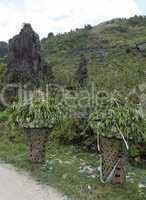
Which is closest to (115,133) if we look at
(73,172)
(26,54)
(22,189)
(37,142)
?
(73,172)

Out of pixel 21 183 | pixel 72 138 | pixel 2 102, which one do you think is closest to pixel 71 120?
pixel 72 138

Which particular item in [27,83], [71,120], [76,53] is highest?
[76,53]

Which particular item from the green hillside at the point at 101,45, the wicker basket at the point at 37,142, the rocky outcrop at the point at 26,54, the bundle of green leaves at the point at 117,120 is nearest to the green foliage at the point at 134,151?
the bundle of green leaves at the point at 117,120

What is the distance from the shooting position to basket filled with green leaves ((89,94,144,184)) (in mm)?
5820

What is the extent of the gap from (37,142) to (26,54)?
1129cm

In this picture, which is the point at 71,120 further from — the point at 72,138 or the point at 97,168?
the point at 97,168

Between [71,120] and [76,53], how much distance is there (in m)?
42.5

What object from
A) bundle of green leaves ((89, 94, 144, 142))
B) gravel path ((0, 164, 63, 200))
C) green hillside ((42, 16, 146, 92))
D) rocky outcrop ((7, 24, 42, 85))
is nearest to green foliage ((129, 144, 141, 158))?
bundle of green leaves ((89, 94, 144, 142))

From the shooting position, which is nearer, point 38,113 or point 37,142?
point 38,113

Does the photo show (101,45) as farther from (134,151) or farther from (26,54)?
(134,151)

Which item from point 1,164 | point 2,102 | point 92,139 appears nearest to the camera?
point 1,164

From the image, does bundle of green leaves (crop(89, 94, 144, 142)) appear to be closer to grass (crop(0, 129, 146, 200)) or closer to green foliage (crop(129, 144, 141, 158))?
grass (crop(0, 129, 146, 200))

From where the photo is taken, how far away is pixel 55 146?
8625 millimetres

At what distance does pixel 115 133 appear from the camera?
5.80 m
